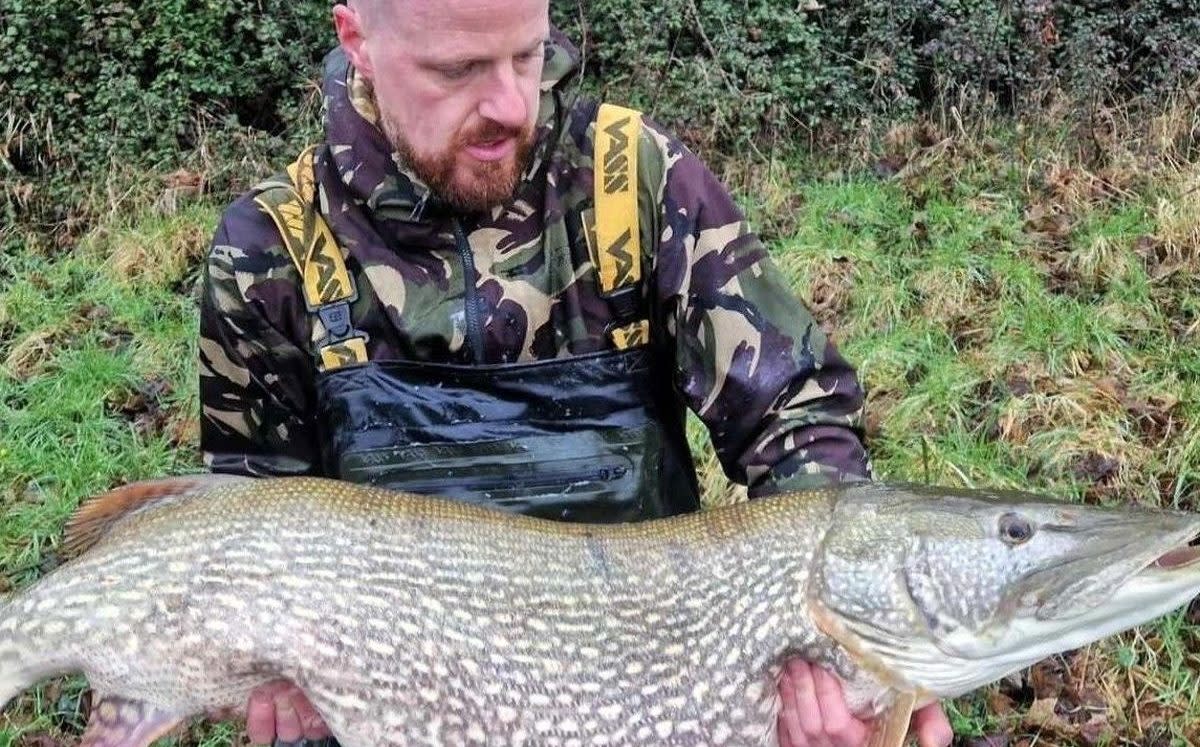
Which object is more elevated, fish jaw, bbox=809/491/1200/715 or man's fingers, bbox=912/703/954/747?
fish jaw, bbox=809/491/1200/715

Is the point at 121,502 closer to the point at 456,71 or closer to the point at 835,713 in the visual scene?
the point at 456,71

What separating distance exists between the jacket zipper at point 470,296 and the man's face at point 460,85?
0.08 metres

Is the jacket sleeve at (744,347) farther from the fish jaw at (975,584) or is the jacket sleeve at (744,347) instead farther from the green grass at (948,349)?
the green grass at (948,349)

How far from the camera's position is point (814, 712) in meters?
1.71

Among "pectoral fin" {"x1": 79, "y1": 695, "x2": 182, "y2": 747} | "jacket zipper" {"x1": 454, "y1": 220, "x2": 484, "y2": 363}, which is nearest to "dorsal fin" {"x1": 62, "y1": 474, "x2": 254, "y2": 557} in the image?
"pectoral fin" {"x1": 79, "y1": 695, "x2": 182, "y2": 747}

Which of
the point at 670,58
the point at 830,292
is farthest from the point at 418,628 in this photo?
the point at 670,58

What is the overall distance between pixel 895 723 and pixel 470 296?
1.13 m

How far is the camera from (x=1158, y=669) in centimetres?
262

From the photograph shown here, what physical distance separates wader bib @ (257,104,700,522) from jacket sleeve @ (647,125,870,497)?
0.28 feet

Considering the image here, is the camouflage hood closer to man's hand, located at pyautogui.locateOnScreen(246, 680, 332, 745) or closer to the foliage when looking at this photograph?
man's hand, located at pyautogui.locateOnScreen(246, 680, 332, 745)

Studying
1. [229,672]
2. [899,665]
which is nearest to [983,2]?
[899,665]

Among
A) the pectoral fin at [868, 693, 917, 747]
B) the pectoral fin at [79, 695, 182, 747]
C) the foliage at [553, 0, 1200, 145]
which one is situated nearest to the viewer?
the pectoral fin at [868, 693, 917, 747]

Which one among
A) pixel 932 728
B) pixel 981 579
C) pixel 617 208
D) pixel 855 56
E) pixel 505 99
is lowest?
pixel 932 728

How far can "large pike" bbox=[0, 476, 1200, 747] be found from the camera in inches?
67.2
